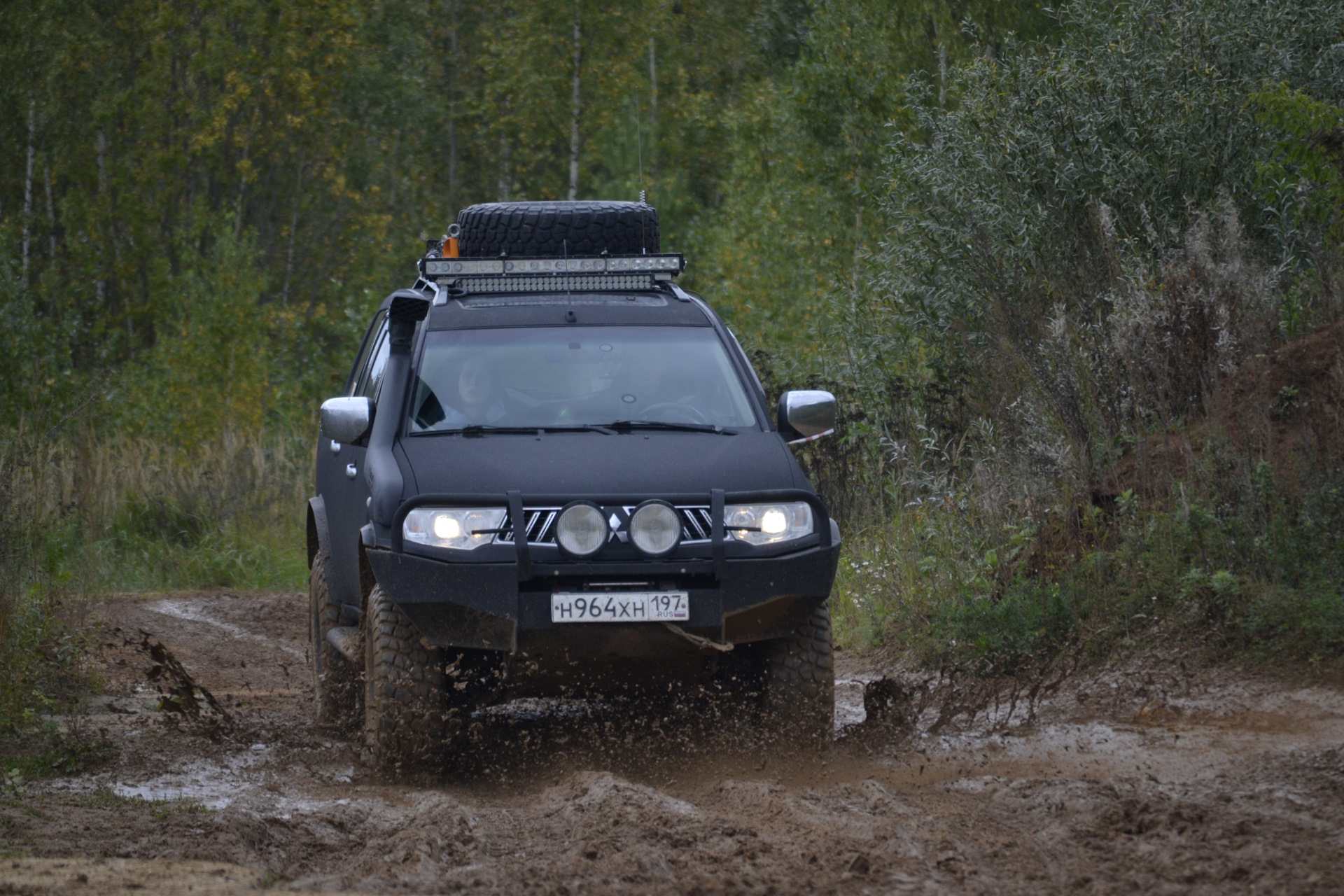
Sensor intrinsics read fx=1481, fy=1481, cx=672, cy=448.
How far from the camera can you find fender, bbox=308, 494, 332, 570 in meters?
7.45

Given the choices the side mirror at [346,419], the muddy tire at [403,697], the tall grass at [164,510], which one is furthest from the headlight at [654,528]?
the tall grass at [164,510]

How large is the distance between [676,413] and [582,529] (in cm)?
111

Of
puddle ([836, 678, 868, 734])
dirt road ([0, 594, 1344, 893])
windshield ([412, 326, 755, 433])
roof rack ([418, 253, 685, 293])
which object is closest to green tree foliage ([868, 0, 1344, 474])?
puddle ([836, 678, 868, 734])

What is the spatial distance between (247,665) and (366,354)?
99.6 inches

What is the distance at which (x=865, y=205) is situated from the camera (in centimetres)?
1925

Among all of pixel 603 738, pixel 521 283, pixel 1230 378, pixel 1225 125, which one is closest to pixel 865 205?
pixel 1225 125

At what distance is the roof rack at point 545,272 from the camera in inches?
279

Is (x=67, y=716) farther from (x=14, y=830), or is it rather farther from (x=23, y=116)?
(x=23, y=116)

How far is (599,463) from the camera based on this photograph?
5.67 meters

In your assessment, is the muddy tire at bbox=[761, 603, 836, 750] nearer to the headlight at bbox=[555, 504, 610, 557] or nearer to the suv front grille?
the suv front grille

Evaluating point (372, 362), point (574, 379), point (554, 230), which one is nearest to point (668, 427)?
point (574, 379)

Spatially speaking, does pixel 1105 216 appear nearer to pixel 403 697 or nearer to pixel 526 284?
pixel 526 284

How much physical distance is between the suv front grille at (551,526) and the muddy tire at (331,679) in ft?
5.95

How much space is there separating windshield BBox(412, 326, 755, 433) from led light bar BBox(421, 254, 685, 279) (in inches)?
20.8
